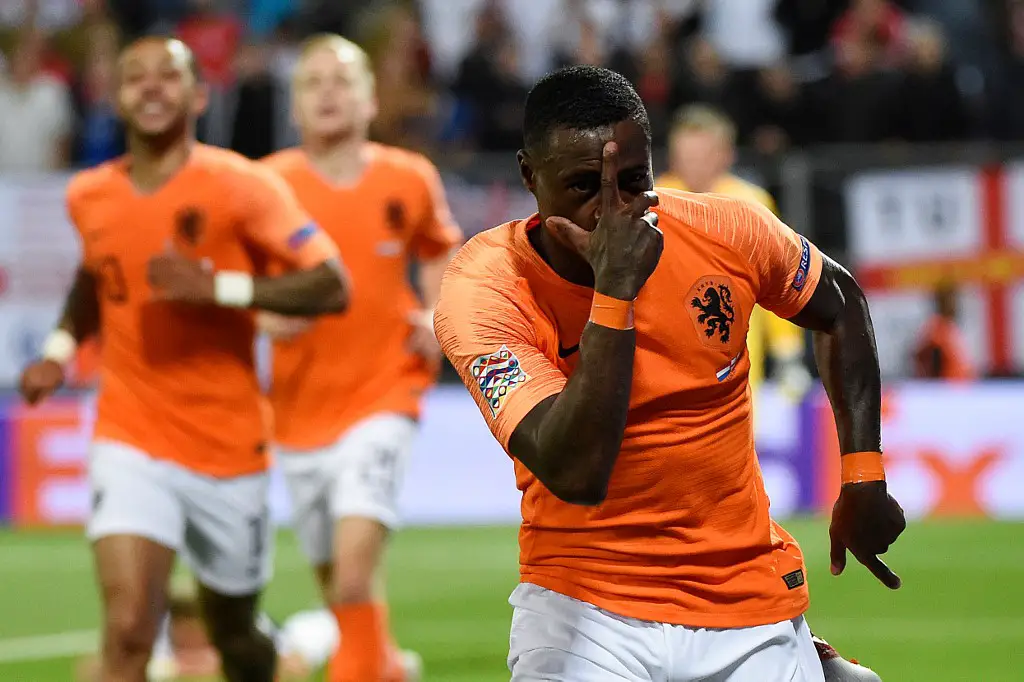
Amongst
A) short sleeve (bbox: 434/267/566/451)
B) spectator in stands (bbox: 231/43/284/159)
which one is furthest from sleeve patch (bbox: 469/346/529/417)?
spectator in stands (bbox: 231/43/284/159)

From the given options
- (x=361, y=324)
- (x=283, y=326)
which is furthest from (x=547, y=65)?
(x=283, y=326)

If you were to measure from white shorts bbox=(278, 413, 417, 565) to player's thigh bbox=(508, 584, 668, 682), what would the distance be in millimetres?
3116

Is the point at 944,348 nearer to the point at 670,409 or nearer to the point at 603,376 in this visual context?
the point at 670,409

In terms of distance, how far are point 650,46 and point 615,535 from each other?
12.1m

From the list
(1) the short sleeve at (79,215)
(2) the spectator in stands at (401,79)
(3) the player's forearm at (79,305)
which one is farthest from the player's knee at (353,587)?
(2) the spectator in stands at (401,79)

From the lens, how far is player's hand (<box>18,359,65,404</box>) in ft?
20.1

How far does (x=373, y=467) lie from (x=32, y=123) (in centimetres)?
969

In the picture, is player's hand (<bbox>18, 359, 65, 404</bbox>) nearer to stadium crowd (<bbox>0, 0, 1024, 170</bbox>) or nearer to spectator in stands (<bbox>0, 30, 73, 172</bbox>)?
stadium crowd (<bbox>0, 0, 1024, 170</bbox>)

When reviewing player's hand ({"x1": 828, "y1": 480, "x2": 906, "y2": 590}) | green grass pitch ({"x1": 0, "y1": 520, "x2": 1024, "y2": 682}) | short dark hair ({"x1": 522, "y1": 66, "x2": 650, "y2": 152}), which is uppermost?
short dark hair ({"x1": 522, "y1": 66, "x2": 650, "y2": 152})

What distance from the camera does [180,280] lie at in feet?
19.5

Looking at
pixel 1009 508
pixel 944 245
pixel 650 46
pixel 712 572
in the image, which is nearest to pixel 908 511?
pixel 1009 508

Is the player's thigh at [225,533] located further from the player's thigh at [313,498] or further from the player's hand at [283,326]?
the player's hand at [283,326]

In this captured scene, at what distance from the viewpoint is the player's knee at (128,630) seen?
554 cm

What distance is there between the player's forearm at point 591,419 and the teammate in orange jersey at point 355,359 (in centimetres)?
343
